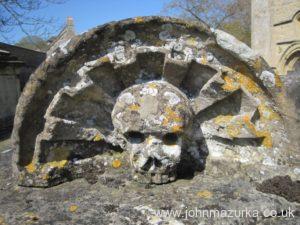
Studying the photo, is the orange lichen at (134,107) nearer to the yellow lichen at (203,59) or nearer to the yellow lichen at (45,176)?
the yellow lichen at (203,59)

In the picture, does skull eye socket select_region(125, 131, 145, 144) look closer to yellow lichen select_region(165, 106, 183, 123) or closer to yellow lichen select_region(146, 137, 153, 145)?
yellow lichen select_region(146, 137, 153, 145)

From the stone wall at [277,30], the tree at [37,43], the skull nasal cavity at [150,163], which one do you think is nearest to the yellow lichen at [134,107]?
the skull nasal cavity at [150,163]

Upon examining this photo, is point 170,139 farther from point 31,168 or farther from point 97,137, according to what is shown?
point 31,168

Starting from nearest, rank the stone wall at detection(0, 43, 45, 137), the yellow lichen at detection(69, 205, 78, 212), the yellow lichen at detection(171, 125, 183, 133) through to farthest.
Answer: the yellow lichen at detection(69, 205, 78, 212) < the yellow lichen at detection(171, 125, 183, 133) < the stone wall at detection(0, 43, 45, 137)

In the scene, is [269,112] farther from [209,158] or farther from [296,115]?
[209,158]

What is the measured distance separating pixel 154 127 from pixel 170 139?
0.14 meters

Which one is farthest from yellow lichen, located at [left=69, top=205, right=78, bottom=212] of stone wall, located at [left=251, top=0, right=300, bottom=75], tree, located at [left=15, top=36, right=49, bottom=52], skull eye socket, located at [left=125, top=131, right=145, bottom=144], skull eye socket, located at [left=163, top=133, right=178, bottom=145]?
stone wall, located at [left=251, top=0, right=300, bottom=75]

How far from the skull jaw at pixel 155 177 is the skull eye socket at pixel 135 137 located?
185 mm

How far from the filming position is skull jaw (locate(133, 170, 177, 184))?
2.04m

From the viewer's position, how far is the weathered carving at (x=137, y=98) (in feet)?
7.02

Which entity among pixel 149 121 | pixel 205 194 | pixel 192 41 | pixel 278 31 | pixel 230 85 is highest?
pixel 278 31

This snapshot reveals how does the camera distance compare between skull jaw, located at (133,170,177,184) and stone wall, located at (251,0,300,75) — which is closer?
skull jaw, located at (133,170,177,184)

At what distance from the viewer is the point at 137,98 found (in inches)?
80.6

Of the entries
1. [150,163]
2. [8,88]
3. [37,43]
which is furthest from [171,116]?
[37,43]
